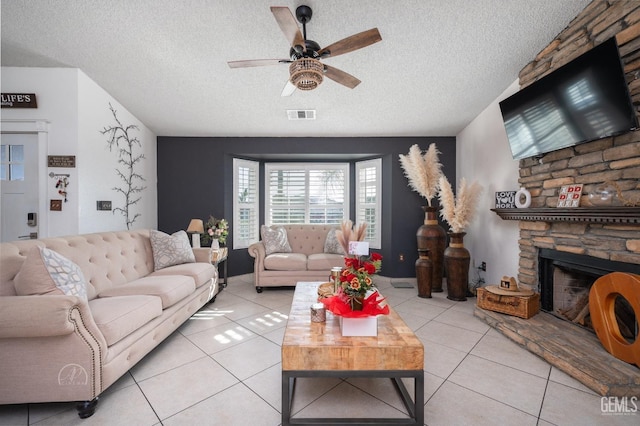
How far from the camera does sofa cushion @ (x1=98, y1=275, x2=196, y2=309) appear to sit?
7.09 feet


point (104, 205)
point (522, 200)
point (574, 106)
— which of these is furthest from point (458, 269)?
point (104, 205)

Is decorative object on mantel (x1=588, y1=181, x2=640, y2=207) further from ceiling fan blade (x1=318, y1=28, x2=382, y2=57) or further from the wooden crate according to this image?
ceiling fan blade (x1=318, y1=28, x2=382, y2=57)

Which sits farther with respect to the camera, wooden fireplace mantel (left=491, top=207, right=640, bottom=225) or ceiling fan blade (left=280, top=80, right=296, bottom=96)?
ceiling fan blade (left=280, top=80, right=296, bottom=96)

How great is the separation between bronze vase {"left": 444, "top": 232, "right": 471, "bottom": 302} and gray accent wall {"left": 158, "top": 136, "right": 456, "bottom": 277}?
1119 millimetres

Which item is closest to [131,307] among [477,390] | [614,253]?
[477,390]

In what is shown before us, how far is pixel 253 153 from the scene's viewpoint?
4617 mm

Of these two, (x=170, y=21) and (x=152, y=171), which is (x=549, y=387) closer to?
(x=170, y=21)

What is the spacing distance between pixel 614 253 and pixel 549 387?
1.09 m

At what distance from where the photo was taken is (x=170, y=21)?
212 cm

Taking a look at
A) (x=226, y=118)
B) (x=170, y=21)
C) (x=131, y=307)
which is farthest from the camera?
(x=226, y=118)

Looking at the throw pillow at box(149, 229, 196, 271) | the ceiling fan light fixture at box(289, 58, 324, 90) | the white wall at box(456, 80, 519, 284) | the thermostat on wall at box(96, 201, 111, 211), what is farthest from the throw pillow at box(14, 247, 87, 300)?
the white wall at box(456, 80, 519, 284)

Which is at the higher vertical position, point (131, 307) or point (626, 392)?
point (131, 307)

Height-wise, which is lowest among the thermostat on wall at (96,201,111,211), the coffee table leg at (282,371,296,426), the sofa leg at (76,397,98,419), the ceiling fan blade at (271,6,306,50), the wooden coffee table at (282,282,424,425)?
the sofa leg at (76,397,98,419)

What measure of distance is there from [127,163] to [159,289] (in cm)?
242
